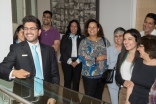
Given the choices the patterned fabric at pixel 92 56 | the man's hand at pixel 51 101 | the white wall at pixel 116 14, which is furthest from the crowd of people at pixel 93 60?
the white wall at pixel 116 14

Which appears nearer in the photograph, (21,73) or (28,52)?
(21,73)

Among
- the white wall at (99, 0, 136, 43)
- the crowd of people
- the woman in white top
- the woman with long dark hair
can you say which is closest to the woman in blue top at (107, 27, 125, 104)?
the crowd of people

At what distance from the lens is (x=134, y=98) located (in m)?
3.60

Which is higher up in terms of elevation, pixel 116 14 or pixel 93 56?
pixel 116 14

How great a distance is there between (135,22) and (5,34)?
11.6 feet

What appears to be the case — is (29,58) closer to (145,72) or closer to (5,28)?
(5,28)

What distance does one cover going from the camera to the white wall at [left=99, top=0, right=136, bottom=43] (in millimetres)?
7016

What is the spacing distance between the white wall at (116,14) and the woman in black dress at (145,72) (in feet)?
11.6

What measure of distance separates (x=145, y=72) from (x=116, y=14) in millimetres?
4112

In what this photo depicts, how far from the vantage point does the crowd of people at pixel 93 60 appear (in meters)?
3.38

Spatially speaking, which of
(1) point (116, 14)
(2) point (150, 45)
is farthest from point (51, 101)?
(1) point (116, 14)

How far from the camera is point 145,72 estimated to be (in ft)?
11.4

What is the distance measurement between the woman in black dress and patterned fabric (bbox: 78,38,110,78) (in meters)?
1.51

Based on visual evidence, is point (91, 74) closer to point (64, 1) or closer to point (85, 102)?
point (85, 102)
